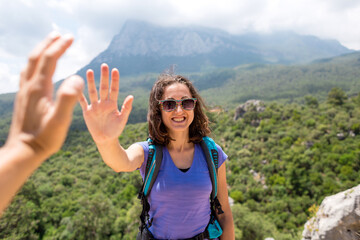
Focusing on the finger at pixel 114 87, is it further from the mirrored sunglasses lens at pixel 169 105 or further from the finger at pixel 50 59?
the mirrored sunglasses lens at pixel 169 105

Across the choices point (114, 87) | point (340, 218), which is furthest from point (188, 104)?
point (340, 218)

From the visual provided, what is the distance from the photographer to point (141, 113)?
96625mm

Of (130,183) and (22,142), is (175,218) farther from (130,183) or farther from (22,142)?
(130,183)

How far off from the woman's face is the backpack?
0.26 metres

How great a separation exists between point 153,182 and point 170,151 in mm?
390

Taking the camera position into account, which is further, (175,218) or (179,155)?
(179,155)

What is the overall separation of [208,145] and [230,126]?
47766 mm

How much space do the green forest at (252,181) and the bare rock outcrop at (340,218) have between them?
284 inches

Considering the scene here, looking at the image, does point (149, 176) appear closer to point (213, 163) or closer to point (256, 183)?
point (213, 163)

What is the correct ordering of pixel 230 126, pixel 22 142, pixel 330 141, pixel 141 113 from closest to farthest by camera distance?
pixel 22 142 → pixel 330 141 → pixel 230 126 → pixel 141 113

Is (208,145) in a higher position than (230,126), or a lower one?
higher

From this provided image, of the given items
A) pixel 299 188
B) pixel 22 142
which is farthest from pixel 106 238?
pixel 22 142

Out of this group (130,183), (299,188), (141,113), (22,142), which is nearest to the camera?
(22,142)

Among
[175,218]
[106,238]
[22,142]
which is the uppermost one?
[22,142]
